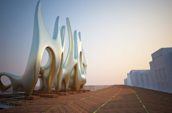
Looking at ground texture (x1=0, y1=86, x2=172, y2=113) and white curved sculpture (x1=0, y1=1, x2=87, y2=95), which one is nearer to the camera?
ground texture (x1=0, y1=86, x2=172, y2=113)

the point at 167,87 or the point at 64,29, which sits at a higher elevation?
the point at 64,29

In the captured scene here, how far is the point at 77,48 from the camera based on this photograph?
37.3m

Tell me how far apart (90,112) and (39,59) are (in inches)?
470

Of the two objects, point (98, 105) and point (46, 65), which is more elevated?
point (46, 65)

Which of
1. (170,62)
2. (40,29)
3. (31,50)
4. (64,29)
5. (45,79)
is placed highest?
(64,29)

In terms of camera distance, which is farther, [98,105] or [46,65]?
[46,65]

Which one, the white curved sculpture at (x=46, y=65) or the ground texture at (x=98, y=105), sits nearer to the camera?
the ground texture at (x=98, y=105)

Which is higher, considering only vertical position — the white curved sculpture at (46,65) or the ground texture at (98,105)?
the white curved sculpture at (46,65)

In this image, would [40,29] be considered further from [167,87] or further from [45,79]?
[167,87]

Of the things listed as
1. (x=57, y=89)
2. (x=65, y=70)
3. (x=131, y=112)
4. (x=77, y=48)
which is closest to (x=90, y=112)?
(x=131, y=112)

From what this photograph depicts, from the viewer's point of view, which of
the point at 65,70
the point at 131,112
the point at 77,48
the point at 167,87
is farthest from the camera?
the point at 77,48

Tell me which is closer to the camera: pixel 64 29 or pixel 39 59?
pixel 39 59

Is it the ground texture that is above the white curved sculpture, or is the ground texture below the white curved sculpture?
below

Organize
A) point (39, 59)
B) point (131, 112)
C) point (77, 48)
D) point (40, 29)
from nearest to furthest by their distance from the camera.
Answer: point (131, 112) < point (39, 59) < point (40, 29) < point (77, 48)
